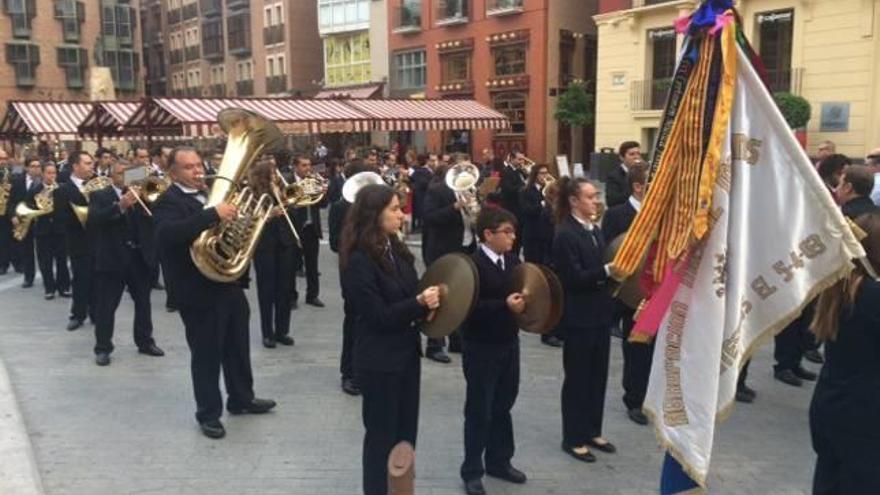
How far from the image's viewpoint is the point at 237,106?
51.0 ft

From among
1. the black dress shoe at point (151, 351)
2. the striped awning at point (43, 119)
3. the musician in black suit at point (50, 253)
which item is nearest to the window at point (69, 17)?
the striped awning at point (43, 119)

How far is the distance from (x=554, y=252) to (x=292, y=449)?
222 cm

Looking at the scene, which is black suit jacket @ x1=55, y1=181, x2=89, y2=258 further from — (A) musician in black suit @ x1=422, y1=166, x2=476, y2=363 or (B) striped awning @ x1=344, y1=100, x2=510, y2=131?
(B) striped awning @ x1=344, y1=100, x2=510, y2=131

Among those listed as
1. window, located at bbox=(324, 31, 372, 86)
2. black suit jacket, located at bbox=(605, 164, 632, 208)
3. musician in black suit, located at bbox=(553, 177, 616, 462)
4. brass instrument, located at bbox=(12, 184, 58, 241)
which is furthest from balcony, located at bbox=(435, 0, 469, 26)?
musician in black suit, located at bbox=(553, 177, 616, 462)

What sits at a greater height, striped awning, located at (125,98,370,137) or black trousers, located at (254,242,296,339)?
striped awning, located at (125,98,370,137)

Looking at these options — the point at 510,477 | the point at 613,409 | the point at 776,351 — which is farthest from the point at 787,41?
the point at 510,477

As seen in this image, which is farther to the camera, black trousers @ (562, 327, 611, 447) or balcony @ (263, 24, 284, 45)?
balcony @ (263, 24, 284, 45)

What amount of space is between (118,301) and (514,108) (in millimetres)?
25673

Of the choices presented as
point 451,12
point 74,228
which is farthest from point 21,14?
point 74,228

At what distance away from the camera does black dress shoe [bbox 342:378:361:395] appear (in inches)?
247

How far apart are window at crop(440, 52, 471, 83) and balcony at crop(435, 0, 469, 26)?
4.55ft

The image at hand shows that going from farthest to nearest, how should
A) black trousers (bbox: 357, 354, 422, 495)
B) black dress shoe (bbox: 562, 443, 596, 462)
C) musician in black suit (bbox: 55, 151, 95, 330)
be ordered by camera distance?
musician in black suit (bbox: 55, 151, 95, 330)
black dress shoe (bbox: 562, 443, 596, 462)
black trousers (bbox: 357, 354, 422, 495)

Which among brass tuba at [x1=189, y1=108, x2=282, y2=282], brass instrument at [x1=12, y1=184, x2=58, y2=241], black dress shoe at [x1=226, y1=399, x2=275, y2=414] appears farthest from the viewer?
brass instrument at [x1=12, y1=184, x2=58, y2=241]

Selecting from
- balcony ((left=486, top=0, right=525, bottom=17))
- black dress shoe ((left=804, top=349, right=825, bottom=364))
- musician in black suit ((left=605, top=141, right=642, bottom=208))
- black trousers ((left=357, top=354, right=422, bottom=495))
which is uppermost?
balcony ((left=486, top=0, right=525, bottom=17))
